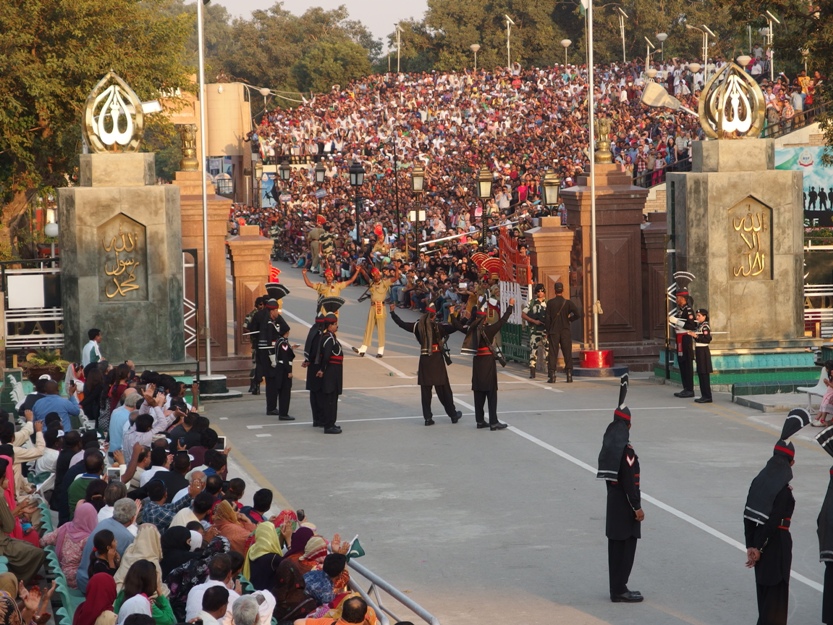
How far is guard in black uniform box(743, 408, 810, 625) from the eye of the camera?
1022cm

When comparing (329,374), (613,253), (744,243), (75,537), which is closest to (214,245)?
(329,374)

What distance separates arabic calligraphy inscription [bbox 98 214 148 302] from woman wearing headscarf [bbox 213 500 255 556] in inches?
462

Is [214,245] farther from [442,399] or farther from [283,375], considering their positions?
[442,399]

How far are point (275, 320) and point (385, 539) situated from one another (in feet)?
Result: 27.3

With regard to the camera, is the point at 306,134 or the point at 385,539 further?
the point at 306,134

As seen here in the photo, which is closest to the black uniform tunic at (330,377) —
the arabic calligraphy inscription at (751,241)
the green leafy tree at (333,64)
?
the arabic calligraphy inscription at (751,241)

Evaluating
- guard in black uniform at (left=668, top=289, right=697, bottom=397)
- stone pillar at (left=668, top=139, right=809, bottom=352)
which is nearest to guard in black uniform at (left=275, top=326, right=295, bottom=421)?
guard in black uniform at (left=668, top=289, right=697, bottom=397)

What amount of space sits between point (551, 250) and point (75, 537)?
16142 millimetres

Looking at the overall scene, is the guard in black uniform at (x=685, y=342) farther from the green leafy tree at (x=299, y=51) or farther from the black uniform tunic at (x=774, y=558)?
the green leafy tree at (x=299, y=51)

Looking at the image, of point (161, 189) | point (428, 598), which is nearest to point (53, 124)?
point (161, 189)

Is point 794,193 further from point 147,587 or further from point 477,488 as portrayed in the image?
point 147,587

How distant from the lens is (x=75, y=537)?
11.0m

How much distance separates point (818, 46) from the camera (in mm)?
27109

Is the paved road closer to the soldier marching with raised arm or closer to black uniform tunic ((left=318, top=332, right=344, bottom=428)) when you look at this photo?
black uniform tunic ((left=318, top=332, right=344, bottom=428))
